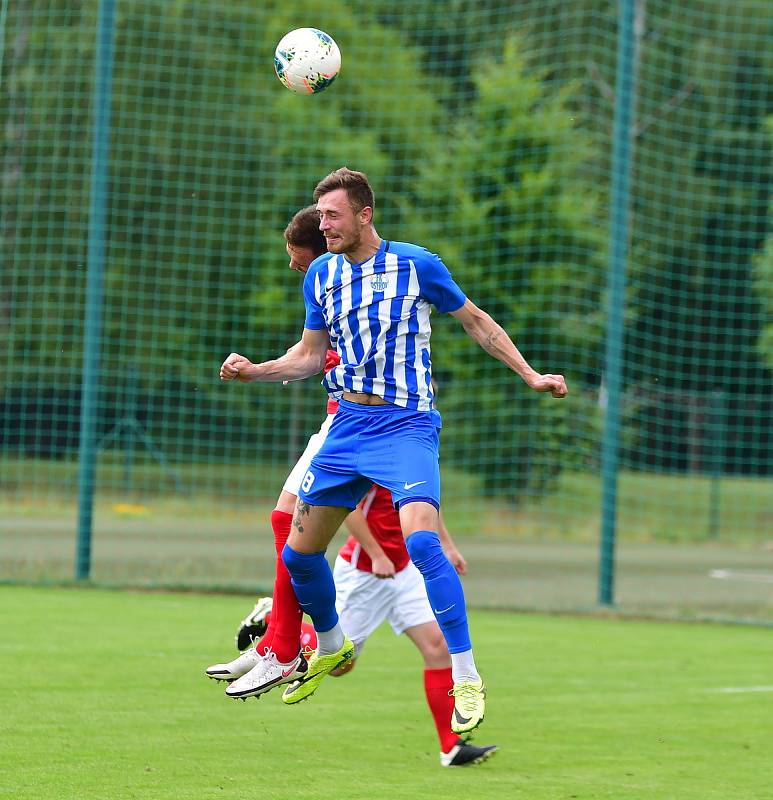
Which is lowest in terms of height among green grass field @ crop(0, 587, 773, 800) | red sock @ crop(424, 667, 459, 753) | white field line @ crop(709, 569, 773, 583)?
white field line @ crop(709, 569, 773, 583)

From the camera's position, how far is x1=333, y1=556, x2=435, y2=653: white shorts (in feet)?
23.5

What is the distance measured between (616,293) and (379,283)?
7.00m

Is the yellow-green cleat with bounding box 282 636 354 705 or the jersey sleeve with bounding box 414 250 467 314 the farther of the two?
the yellow-green cleat with bounding box 282 636 354 705

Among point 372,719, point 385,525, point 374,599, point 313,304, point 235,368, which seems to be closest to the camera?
point 235,368

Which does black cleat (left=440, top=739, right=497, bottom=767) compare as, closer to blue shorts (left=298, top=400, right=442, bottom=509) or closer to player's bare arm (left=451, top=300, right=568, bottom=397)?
blue shorts (left=298, top=400, right=442, bottom=509)

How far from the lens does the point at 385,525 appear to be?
711 centimetres

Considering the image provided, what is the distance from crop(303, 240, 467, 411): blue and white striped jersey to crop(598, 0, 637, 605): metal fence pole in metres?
6.60

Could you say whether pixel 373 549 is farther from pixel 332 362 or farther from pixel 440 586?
pixel 440 586

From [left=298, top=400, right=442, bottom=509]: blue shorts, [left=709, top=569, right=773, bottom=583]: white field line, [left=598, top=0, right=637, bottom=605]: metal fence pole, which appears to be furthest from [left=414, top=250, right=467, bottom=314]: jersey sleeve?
[left=709, top=569, right=773, bottom=583]: white field line

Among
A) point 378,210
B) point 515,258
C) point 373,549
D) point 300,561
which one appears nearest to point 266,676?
point 300,561

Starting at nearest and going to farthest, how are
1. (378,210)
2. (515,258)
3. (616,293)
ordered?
1. (616,293)
2. (515,258)
3. (378,210)

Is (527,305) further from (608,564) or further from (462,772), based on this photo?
(462,772)

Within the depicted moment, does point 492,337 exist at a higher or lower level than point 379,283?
lower

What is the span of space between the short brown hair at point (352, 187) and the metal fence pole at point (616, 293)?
6721 millimetres
